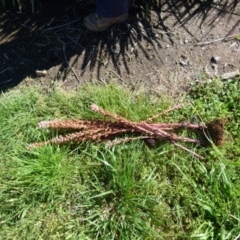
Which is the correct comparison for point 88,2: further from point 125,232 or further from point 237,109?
point 125,232

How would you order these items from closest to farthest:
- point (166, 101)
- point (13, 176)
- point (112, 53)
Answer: point (13, 176)
point (166, 101)
point (112, 53)

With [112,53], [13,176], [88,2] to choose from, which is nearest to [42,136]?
[13,176]

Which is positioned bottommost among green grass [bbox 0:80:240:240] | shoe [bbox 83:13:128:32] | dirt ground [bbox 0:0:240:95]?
green grass [bbox 0:80:240:240]

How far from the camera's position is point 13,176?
2473 millimetres

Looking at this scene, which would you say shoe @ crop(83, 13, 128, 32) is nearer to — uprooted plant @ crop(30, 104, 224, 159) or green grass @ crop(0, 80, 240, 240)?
green grass @ crop(0, 80, 240, 240)

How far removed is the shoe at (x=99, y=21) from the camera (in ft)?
9.25

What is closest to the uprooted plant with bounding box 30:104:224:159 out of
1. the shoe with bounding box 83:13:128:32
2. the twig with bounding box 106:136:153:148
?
the twig with bounding box 106:136:153:148

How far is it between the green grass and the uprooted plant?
44 millimetres

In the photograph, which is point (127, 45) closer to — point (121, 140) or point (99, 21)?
point (99, 21)

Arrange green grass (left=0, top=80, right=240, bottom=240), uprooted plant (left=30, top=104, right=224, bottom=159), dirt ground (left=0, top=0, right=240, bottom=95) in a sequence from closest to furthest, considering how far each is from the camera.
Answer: green grass (left=0, top=80, right=240, bottom=240) → uprooted plant (left=30, top=104, right=224, bottom=159) → dirt ground (left=0, top=0, right=240, bottom=95)

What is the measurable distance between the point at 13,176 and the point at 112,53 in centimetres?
96

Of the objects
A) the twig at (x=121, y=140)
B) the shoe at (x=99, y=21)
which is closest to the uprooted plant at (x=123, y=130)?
the twig at (x=121, y=140)

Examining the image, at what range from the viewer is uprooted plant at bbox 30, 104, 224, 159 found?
249 cm

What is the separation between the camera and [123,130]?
2523 mm
